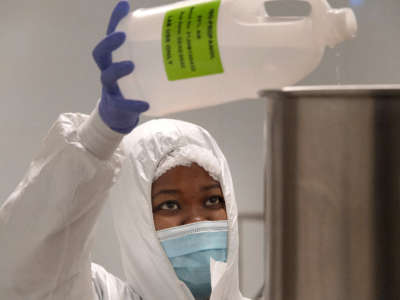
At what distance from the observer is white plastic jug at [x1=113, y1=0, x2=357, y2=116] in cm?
50

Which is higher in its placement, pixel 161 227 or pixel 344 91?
pixel 344 91

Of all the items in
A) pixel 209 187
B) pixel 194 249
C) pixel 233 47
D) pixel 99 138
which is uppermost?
pixel 233 47

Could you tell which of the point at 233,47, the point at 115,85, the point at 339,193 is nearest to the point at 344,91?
the point at 339,193

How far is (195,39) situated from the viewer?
521mm

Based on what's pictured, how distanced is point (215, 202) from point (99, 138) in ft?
1.73

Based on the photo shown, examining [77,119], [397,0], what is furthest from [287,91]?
[397,0]

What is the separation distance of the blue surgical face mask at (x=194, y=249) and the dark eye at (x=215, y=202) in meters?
0.05

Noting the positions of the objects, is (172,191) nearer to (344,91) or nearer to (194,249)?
(194,249)

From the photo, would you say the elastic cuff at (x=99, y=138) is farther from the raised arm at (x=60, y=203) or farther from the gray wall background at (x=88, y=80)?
the gray wall background at (x=88, y=80)

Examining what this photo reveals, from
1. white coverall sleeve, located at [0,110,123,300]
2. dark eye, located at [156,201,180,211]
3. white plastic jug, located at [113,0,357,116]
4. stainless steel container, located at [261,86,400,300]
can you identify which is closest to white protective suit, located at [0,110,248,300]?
white coverall sleeve, located at [0,110,123,300]

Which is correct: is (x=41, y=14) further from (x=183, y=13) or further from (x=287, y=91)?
(x=287, y=91)

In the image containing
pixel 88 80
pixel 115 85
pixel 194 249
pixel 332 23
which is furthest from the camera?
pixel 88 80

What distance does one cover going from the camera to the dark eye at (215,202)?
1183 millimetres

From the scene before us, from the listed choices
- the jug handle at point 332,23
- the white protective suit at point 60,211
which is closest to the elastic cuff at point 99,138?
the white protective suit at point 60,211
